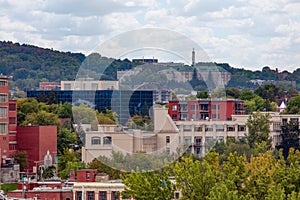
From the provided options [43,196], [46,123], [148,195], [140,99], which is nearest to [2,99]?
[140,99]

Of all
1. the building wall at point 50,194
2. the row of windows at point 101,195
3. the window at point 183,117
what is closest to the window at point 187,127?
the window at point 183,117

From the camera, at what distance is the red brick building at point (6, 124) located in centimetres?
7475

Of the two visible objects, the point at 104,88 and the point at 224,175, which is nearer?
the point at 224,175

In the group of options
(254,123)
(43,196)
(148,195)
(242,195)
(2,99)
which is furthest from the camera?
(254,123)

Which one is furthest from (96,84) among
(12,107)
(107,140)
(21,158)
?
(107,140)

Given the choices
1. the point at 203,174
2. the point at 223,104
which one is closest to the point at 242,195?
the point at 203,174

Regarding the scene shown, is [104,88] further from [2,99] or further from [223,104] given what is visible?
[223,104]

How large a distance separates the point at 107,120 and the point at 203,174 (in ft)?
74.7

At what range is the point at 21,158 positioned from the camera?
240 ft

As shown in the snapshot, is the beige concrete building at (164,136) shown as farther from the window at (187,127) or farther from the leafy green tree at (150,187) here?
the leafy green tree at (150,187)

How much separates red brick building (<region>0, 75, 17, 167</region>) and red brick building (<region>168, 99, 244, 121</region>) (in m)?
9.56

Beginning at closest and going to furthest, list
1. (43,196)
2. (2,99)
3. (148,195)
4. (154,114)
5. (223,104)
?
(148,195), (43,196), (154,114), (2,99), (223,104)

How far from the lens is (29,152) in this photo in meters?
76.4

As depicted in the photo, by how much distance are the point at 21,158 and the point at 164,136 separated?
939 cm
